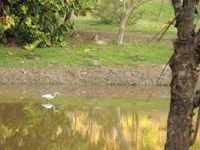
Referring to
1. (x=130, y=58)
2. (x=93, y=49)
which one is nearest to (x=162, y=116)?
(x=130, y=58)

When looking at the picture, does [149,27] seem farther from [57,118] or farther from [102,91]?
[57,118]

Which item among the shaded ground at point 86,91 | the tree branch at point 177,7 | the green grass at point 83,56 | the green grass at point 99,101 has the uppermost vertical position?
the tree branch at point 177,7

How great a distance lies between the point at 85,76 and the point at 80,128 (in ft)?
17.7

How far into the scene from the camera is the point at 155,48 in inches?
672

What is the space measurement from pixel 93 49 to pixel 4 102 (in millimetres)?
5949

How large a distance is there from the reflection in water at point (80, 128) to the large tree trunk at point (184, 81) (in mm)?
3187

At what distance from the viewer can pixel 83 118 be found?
9.95 metres

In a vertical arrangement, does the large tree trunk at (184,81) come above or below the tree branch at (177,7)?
below

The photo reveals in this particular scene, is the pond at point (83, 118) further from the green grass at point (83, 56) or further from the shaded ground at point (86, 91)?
the green grass at point (83, 56)

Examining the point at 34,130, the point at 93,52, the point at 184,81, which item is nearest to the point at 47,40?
the point at 93,52

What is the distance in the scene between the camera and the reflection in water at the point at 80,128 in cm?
789

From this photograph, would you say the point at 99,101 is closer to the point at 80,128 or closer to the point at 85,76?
the point at 85,76

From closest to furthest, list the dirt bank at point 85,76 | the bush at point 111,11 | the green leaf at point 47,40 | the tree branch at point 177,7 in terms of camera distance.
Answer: the tree branch at point 177,7 < the dirt bank at point 85,76 < the green leaf at point 47,40 < the bush at point 111,11

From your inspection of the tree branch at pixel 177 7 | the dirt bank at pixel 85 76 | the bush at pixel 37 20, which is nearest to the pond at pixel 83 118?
the dirt bank at pixel 85 76
